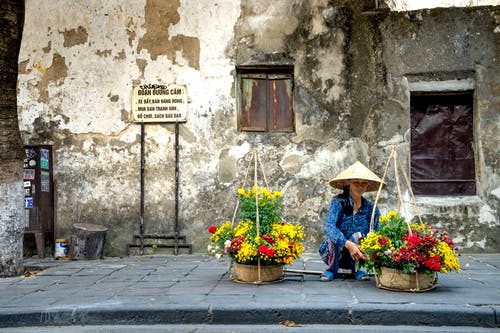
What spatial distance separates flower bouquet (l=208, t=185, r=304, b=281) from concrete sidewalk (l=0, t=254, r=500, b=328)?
28cm

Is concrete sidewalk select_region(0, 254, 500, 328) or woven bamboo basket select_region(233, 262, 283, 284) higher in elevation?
woven bamboo basket select_region(233, 262, 283, 284)

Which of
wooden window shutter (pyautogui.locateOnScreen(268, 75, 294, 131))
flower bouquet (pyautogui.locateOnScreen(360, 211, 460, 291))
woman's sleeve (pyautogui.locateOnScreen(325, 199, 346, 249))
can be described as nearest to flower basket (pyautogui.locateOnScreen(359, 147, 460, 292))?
flower bouquet (pyautogui.locateOnScreen(360, 211, 460, 291))

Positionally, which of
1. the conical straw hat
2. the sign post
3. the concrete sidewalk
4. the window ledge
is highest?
the sign post

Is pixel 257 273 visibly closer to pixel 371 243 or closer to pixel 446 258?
pixel 371 243

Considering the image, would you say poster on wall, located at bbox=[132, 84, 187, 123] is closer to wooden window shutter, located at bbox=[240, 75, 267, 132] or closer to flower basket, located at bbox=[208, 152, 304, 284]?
wooden window shutter, located at bbox=[240, 75, 267, 132]

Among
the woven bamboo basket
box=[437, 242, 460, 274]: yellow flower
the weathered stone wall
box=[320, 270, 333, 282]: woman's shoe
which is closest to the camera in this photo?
box=[437, 242, 460, 274]: yellow flower

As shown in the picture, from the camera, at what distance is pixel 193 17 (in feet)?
31.8

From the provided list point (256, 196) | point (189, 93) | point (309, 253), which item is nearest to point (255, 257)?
point (256, 196)

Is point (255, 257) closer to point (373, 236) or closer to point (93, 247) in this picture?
point (373, 236)

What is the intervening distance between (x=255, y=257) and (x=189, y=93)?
13.1 feet

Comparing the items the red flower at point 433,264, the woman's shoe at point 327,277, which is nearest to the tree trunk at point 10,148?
the woman's shoe at point 327,277

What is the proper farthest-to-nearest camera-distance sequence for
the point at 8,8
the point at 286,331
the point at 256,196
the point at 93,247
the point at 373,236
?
1. the point at 93,247
2. the point at 8,8
3. the point at 256,196
4. the point at 373,236
5. the point at 286,331

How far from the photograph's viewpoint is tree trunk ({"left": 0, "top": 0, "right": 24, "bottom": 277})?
24.6ft

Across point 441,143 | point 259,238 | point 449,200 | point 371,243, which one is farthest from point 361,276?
point 441,143
